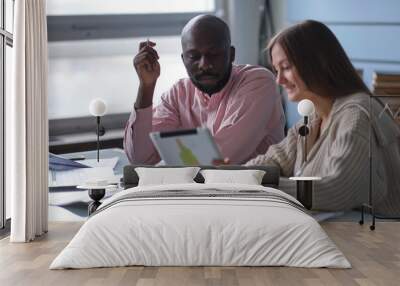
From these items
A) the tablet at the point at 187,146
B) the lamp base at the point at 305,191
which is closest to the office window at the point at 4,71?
the tablet at the point at 187,146

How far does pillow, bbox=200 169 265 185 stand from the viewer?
6050 millimetres

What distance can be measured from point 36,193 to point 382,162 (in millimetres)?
3327

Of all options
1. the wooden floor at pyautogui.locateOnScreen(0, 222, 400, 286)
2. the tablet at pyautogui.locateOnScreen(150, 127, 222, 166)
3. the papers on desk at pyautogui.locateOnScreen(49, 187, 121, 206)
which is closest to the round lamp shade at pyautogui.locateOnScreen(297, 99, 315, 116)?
the tablet at pyautogui.locateOnScreen(150, 127, 222, 166)

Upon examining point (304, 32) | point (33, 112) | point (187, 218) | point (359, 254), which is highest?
point (304, 32)

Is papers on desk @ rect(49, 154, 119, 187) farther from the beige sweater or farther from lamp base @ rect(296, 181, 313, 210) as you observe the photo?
lamp base @ rect(296, 181, 313, 210)

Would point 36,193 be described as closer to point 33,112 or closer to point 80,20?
point 33,112

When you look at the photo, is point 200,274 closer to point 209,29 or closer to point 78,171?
point 78,171

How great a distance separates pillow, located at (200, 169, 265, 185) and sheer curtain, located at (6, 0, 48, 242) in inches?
62.0

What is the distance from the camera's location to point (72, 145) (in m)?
6.50

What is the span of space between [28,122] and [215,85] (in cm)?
188

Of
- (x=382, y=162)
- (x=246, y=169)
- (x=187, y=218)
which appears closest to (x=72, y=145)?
(x=246, y=169)

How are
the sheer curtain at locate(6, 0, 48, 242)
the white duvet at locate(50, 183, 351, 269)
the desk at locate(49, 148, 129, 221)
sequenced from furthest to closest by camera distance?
1. the desk at locate(49, 148, 129, 221)
2. the sheer curtain at locate(6, 0, 48, 242)
3. the white duvet at locate(50, 183, 351, 269)

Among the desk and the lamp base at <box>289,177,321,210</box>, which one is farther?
the desk

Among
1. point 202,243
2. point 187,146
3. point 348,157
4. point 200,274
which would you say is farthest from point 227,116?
point 200,274
